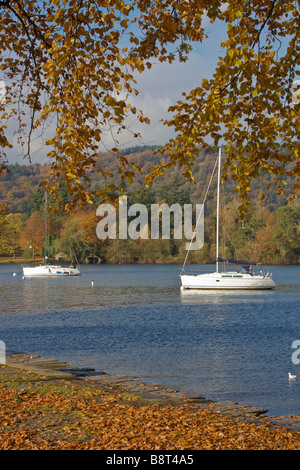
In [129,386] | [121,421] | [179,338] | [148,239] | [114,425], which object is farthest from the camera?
[148,239]

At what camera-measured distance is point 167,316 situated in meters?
34.2

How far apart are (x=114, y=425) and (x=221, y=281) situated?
Result: 144 feet

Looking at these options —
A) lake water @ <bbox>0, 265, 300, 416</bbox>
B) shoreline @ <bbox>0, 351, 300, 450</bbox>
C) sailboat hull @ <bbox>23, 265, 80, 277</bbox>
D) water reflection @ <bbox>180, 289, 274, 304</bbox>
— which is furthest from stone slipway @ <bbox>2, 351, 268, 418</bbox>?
sailboat hull @ <bbox>23, 265, 80, 277</bbox>

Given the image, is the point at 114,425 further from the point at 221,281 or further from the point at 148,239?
the point at 148,239

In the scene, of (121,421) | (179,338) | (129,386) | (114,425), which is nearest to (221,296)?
(179,338)

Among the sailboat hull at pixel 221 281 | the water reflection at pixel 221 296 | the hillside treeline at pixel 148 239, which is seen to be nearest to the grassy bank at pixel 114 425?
the water reflection at pixel 221 296

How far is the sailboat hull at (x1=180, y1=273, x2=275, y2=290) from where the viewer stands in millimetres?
Answer: 51688

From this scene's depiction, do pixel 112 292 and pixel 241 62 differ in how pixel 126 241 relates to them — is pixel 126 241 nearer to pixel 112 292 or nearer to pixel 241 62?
pixel 112 292

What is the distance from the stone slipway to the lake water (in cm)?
158

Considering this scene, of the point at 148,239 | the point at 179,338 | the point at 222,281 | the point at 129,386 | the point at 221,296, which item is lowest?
the point at 221,296

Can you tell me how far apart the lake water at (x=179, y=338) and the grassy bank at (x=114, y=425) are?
4.04 metres

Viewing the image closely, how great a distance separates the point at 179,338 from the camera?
25.2 metres

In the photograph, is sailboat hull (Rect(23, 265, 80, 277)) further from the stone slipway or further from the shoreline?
the shoreline

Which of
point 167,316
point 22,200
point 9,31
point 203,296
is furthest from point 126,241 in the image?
point 9,31
